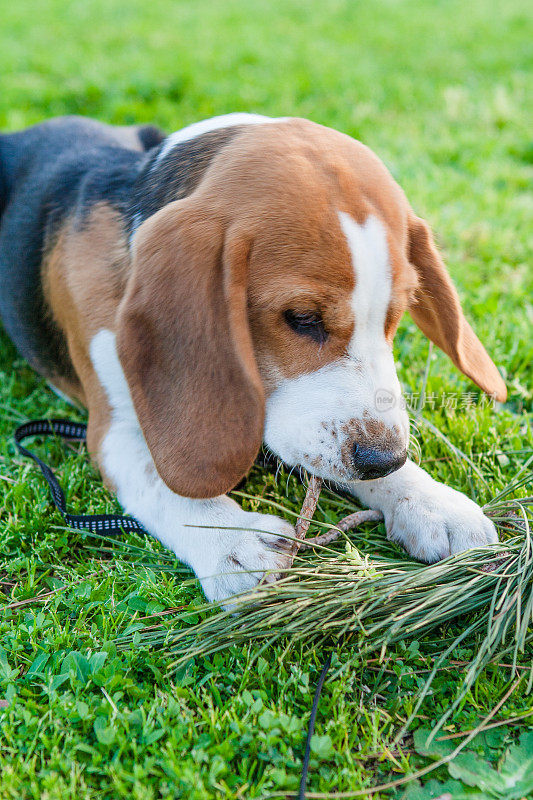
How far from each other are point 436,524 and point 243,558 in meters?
0.65

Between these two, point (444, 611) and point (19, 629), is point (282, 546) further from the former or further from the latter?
point (19, 629)

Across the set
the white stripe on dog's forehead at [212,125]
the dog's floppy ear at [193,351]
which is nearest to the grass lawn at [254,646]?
the dog's floppy ear at [193,351]

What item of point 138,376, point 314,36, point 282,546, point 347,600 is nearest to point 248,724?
point 347,600

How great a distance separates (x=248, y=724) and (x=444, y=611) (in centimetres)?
66

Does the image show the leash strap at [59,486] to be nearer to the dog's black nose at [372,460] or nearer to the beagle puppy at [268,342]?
the beagle puppy at [268,342]

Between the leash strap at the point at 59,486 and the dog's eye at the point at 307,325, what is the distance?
3.08 ft

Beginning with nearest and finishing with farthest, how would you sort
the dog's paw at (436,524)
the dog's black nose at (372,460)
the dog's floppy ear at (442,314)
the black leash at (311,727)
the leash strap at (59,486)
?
the black leash at (311,727) → the dog's black nose at (372,460) → the dog's paw at (436,524) → the leash strap at (59,486) → the dog's floppy ear at (442,314)

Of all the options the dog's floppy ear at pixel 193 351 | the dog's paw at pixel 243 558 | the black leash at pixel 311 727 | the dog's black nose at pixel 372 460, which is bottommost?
the black leash at pixel 311 727

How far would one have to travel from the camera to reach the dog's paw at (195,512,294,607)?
238cm

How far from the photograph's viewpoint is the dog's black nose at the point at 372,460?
236cm

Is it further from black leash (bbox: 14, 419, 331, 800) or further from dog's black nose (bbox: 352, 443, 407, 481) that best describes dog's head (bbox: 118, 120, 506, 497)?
black leash (bbox: 14, 419, 331, 800)

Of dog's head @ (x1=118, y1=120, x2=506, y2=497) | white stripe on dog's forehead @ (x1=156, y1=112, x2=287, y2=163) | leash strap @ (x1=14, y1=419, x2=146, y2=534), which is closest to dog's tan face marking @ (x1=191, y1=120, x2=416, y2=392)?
dog's head @ (x1=118, y1=120, x2=506, y2=497)

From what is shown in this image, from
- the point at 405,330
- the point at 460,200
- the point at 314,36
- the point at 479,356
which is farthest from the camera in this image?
the point at 314,36

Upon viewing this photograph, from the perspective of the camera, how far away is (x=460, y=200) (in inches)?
215
